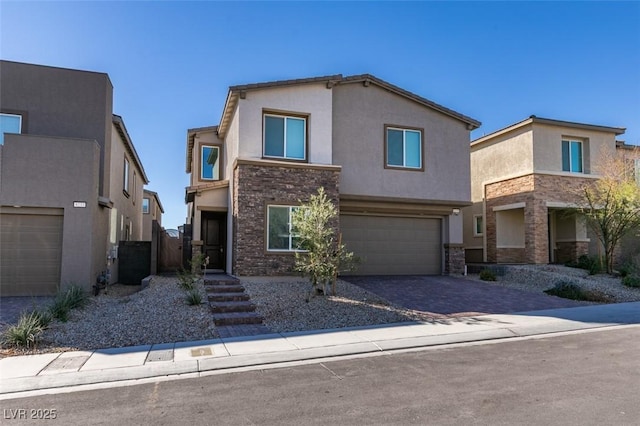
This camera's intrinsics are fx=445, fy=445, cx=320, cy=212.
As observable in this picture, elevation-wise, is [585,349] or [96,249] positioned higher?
[96,249]

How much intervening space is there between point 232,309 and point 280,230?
419cm

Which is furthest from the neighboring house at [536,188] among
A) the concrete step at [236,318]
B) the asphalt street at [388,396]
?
the concrete step at [236,318]

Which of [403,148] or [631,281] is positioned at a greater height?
[403,148]

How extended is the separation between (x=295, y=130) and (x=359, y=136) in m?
2.72

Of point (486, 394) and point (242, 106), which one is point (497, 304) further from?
point (242, 106)

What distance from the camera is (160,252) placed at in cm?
1791

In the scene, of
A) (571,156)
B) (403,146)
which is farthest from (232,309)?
(571,156)

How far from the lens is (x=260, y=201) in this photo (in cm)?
1455

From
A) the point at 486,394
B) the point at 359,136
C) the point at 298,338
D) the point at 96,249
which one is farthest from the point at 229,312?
the point at 359,136

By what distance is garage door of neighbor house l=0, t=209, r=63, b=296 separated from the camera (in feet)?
42.5

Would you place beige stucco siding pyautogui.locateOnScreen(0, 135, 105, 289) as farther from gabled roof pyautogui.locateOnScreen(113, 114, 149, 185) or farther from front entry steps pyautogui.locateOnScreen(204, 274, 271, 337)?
front entry steps pyautogui.locateOnScreen(204, 274, 271, 337)

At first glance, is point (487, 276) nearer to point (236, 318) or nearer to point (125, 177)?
point (236, 318)

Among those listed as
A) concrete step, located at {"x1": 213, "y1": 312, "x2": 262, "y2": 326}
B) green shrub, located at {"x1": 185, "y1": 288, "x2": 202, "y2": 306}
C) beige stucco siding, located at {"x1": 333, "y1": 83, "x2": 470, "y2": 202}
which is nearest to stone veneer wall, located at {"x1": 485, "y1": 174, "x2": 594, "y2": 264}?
beige stucco siding, located at {"x1": 333, "y1": 83, "x2": 470, "y2": 202}

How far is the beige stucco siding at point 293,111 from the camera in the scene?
14.9 meters
